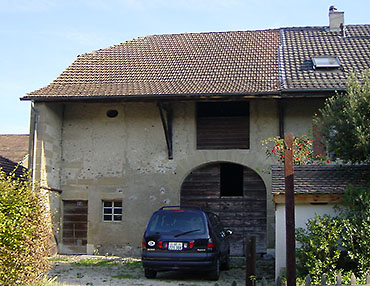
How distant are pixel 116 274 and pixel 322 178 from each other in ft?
16.3

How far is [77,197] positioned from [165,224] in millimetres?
6405

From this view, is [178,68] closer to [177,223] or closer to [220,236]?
[220,236]

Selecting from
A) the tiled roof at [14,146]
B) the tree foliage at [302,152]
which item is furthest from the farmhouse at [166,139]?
the tiled roof at [14,146]

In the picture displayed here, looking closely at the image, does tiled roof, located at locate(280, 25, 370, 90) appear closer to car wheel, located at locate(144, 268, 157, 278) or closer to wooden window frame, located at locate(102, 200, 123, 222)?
wooden window frame, located at locate(102, 200, 123, 222)

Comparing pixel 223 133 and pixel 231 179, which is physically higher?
pixel 223 133

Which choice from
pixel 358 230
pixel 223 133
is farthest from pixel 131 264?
pixel 358 230

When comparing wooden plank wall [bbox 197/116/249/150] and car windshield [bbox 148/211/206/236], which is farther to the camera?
wooden plank wall [bbox 197/116/249/150]

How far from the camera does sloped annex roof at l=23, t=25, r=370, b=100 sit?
1575cm

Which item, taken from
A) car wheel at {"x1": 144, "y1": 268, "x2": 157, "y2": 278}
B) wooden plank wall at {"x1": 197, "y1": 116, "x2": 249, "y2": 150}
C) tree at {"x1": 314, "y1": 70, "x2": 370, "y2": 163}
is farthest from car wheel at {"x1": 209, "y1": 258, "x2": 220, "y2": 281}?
wooden plank wall at {"x1": 197, "y1": 116, "x2": 249, "y2": 150}

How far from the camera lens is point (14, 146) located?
89.1 feet

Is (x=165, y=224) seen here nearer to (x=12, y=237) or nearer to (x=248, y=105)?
(x=12, y=237)

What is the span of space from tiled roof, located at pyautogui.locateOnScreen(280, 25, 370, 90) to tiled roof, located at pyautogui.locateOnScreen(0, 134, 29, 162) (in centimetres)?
1329

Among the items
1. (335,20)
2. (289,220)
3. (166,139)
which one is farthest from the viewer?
(335,20)

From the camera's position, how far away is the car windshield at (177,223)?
35.5 ft
